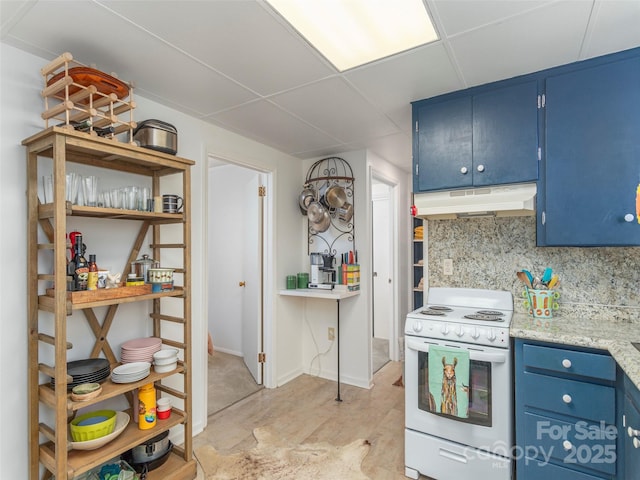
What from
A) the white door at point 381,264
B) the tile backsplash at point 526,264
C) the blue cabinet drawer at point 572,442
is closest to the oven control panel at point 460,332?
the blue cabinet drawer at point 572,442

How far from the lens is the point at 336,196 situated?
3371mm

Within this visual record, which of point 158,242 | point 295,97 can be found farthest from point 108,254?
point 295,97

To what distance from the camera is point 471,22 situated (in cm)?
147

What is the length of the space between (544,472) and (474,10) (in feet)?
7.12

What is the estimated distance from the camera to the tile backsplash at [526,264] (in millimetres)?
1975

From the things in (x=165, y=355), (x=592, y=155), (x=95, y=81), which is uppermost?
(x=95, y=81)

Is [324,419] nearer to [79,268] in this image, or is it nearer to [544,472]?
[544,472]

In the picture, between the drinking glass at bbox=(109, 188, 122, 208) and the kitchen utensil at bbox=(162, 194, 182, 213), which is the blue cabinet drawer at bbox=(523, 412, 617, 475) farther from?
the drinking glass at bbox=(109, 188, 122, 208)

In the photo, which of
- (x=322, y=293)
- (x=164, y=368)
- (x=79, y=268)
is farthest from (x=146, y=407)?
(x=322, y=293)

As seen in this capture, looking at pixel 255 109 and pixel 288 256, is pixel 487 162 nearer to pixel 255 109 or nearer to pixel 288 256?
pixel 255 109

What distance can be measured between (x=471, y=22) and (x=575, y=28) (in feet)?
1.59

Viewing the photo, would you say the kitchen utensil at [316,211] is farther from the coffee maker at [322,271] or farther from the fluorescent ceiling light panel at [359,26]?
the fluorescent ceiling light panel at [359,26]

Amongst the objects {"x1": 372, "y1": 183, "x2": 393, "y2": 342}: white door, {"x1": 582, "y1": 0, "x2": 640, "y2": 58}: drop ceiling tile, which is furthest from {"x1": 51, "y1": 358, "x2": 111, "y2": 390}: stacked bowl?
{"x1": 372, "y1": 183, "x2": 393, "y2": 342}: white door

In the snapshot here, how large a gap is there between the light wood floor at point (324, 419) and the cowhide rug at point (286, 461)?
6 centimetres
